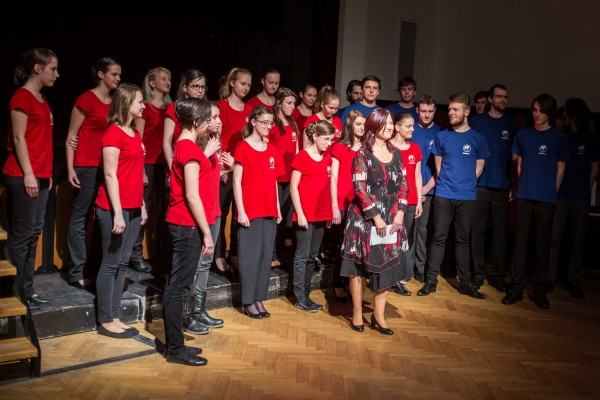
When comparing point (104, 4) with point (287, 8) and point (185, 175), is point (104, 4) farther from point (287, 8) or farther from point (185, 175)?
point (185, 175)

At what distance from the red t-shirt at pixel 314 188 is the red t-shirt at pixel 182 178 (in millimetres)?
1111

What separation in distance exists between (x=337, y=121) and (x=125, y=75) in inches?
90.6

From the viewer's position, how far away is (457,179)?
5.45 metres

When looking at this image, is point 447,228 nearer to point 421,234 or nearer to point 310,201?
point 421,234

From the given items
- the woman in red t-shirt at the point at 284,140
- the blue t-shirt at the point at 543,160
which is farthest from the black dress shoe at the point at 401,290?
the blue t-shirt at the point at 543,160

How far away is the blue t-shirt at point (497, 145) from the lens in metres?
5.66

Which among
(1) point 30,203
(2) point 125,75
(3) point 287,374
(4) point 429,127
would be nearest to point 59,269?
(1) point 30,203

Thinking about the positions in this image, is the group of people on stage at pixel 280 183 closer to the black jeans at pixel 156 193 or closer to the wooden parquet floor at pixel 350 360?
the black jeans at pixel 156 193

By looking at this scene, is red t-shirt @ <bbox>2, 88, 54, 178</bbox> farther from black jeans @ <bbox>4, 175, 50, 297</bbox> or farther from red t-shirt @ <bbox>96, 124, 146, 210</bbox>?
red t-shirt @ <bbox>96, 124, 146, 210</bbox>

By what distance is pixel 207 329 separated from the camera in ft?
14.4

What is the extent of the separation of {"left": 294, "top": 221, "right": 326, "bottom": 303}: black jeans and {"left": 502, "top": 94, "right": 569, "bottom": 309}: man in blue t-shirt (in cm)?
164

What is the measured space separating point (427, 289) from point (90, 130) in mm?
2924

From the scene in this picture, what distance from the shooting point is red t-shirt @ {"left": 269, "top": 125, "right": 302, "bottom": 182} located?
204 inches

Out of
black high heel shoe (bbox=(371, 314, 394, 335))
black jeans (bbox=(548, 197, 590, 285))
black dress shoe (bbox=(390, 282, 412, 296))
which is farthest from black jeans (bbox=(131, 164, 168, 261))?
black jeans (bbox=(548, 197, 590, 285))
